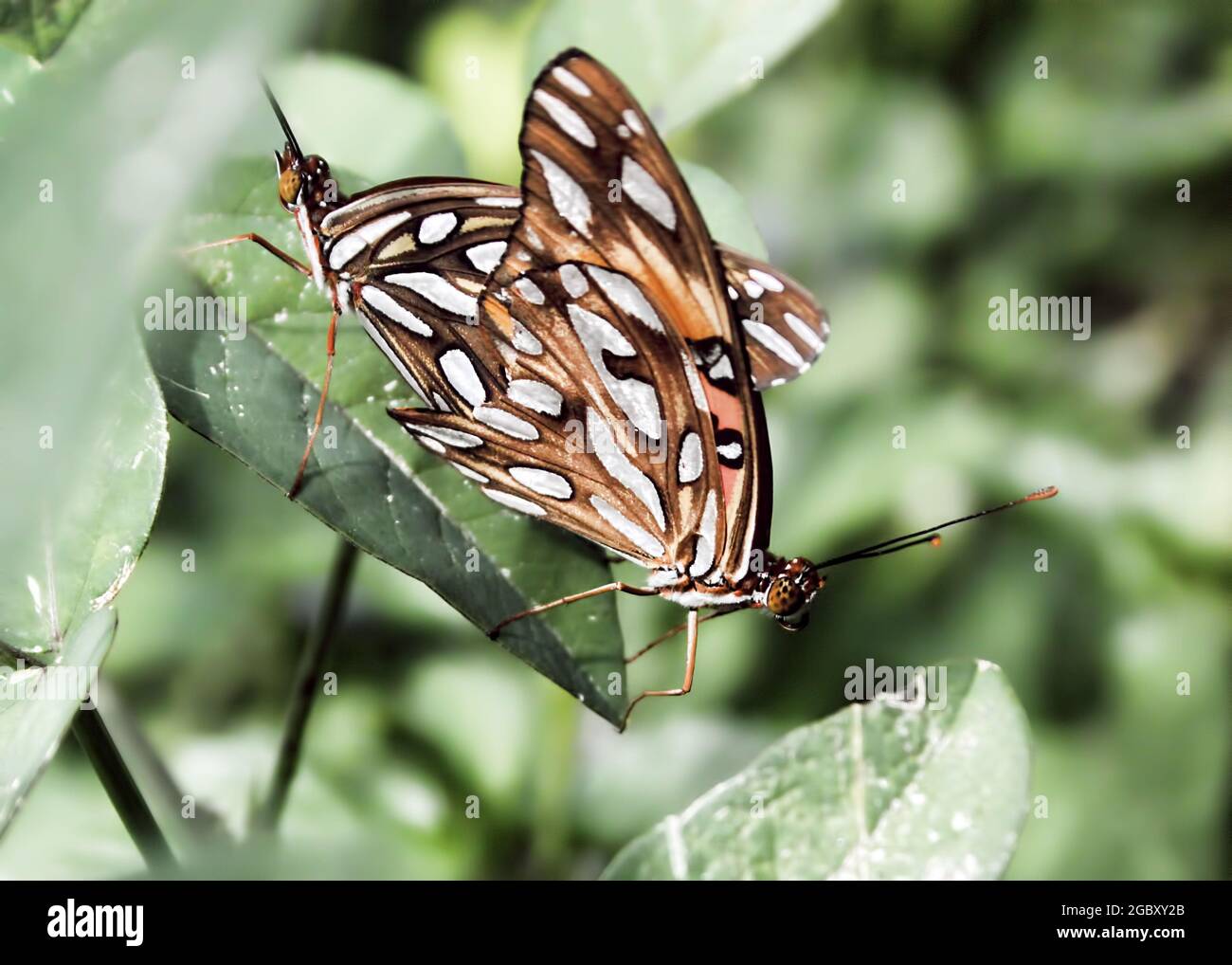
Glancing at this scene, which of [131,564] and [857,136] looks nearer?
[131,564]

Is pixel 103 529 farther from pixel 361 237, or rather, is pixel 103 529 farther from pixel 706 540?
pixel 706 540

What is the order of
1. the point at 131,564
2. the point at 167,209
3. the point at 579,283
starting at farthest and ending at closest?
the point at 579,283
the point at 131,564
the point at 167,209

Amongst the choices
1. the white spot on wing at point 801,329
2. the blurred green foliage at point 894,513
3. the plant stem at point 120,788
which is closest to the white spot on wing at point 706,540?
the white spot on wing at point 801,329

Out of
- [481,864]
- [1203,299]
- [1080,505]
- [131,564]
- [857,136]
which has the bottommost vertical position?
[481,864]

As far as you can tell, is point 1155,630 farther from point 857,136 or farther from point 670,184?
point 670,184

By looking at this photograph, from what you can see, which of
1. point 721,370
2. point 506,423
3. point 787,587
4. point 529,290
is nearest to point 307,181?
point 529,290

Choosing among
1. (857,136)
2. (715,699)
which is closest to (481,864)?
(715,699)

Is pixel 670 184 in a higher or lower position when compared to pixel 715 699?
higher

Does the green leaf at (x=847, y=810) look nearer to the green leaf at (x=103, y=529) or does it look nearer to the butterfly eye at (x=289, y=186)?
the green leaf at (x=103, y=529)
